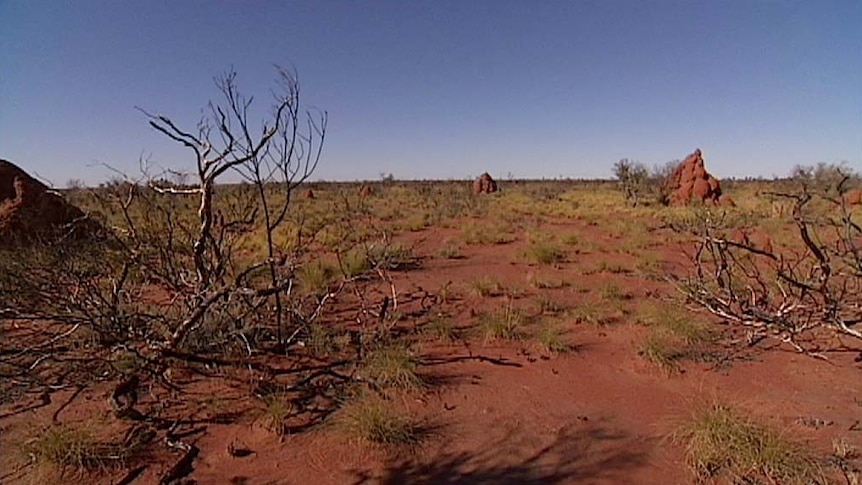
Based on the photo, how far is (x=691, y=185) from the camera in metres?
25.6

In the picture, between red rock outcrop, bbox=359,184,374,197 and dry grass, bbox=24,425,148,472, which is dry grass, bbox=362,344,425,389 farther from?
red rock outcrop, bbox=359,184,374,197

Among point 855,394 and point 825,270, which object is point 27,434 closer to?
point 825,270

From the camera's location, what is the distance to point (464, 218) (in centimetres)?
1911

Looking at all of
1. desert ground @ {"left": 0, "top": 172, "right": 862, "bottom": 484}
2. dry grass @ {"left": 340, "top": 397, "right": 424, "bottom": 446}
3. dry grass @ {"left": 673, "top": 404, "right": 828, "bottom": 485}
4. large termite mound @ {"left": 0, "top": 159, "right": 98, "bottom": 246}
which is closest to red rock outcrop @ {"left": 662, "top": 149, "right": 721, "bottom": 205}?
desert ground @ {"left": 0, "top": 172, "right": 862, "bottom": 484}

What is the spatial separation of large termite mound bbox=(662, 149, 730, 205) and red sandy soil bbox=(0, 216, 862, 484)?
22791 mm

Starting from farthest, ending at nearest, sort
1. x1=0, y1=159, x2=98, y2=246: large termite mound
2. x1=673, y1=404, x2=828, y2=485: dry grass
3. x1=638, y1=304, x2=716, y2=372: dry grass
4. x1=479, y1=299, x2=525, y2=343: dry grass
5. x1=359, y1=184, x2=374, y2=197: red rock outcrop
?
x1=359, y1=184, x2=374, y2=197: red rock outcrop → x1=0, y1=159, x2=98, y2=246: large termite mound → x1=479, y1=299, x2=525, y2=343: dry grass → x1=638, y1=304, x2=716, y2=372: dry grass → x1=673, y1=404, x2=828, y2=485: dry grass

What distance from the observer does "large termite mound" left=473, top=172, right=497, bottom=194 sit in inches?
1490

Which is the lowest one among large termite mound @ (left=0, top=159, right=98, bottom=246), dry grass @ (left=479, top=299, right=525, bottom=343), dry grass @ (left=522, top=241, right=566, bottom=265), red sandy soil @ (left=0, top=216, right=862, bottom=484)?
red sandy soil @ (left=0, top=216, right=862, bottom=484)

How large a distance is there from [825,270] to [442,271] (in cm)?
691

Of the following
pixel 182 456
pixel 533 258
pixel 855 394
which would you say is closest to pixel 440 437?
pixel 182 456

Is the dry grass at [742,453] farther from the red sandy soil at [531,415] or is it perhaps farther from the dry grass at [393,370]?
the dry grass at [393,370]

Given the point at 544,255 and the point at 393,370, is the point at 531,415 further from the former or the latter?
the point at 544,255

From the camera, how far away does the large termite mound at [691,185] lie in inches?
991

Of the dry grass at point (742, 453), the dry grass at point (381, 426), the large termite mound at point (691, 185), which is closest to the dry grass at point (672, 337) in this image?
the dry grass at point (742, 453)
